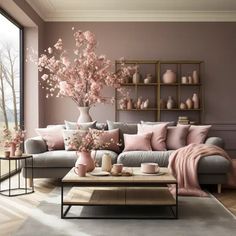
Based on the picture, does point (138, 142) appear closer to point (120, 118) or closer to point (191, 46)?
point (120, 118)

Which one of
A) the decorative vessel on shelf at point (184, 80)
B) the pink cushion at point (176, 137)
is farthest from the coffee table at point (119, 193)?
the decorative vessel on shelf at point (184, 80)

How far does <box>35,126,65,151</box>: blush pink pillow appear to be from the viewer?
6.05m

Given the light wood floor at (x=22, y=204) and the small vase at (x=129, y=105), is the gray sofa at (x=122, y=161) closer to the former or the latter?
the light wood floor at (x=22, y=204)

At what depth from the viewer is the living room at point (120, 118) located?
4.04 m

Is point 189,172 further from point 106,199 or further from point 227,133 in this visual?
point 227,133

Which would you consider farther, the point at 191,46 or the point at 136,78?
the point at 191,46

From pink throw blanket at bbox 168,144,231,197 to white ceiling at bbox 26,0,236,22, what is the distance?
2.80m

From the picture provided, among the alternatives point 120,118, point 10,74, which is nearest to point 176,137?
point 120,118

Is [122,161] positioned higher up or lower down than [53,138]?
lower down

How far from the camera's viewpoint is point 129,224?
3.79 meters

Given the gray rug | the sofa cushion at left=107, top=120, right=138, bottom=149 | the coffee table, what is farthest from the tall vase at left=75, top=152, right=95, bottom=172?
the sofa cushion at left=107, top=120, right=138, bottom=149

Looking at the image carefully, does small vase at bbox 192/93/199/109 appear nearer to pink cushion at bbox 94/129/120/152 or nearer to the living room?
the living room

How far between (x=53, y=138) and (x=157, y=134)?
159cm

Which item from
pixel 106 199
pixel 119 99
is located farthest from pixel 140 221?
pixel 119 99
